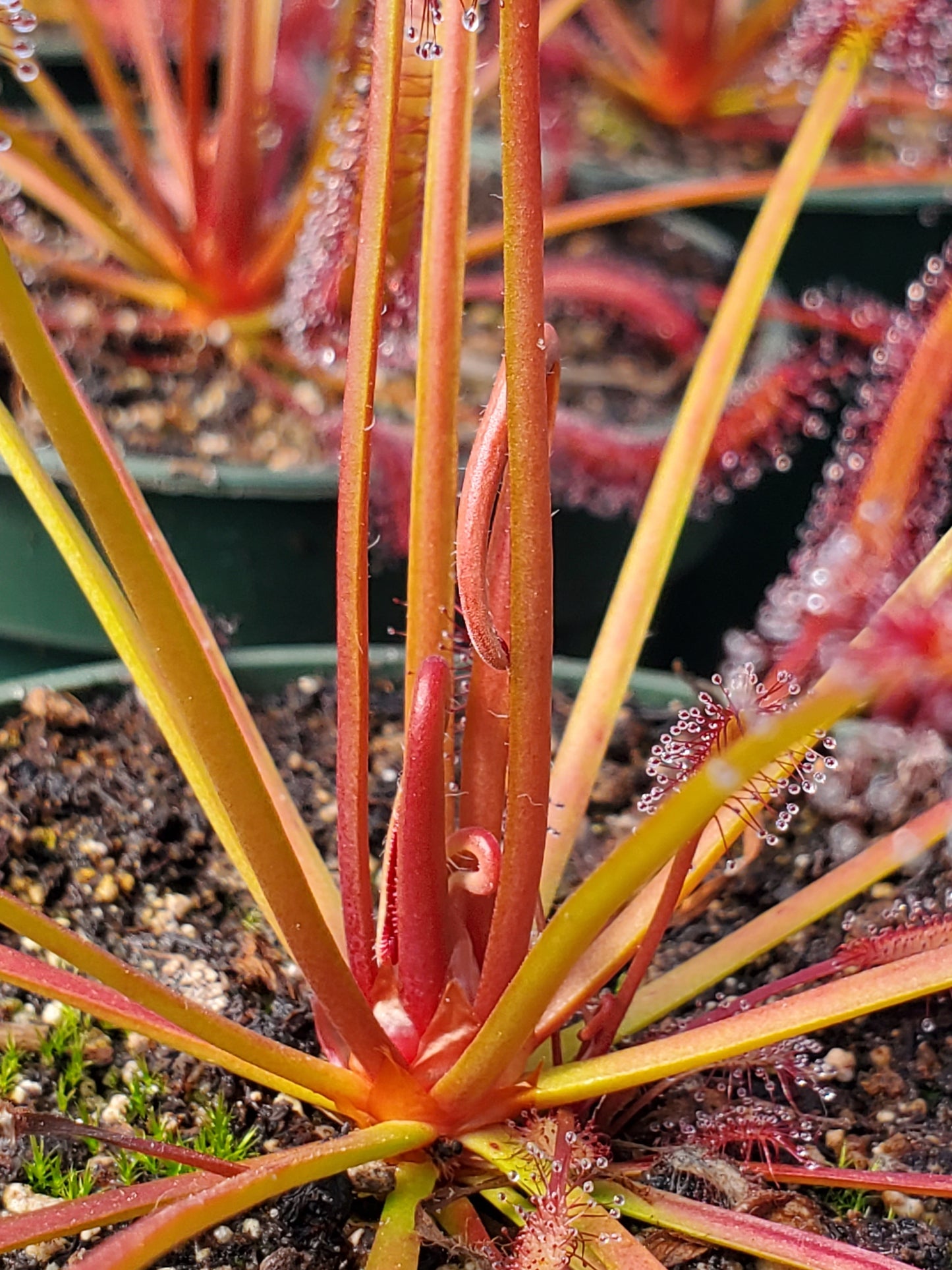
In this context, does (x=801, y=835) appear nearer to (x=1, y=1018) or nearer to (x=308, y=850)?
(x=308, y=850)

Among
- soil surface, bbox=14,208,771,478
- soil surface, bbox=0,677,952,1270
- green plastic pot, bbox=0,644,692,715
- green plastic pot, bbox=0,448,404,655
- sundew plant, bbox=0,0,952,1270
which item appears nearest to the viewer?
sundew plant, bbox=0,0,952,1270

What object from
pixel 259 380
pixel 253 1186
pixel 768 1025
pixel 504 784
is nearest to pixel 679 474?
pixel 504 784

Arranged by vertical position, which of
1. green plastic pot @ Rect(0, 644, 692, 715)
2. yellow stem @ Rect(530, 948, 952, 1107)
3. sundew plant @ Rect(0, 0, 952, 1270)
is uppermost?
green plastic pot @ Rect(0, 644, 692, 715)

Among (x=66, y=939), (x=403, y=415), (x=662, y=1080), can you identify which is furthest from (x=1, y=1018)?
(x=403, y=415)

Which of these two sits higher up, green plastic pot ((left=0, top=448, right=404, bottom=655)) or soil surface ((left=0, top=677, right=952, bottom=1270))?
green plastic pot ((left=0, top=448, right=404, bottom=655))

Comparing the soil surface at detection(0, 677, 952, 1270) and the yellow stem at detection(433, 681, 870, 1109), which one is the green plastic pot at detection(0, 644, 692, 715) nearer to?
the soil surface at detection(0, 677, 952, 1270)

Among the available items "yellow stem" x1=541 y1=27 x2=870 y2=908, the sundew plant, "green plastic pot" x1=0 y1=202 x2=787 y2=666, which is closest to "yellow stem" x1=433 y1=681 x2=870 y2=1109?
the sundew plant

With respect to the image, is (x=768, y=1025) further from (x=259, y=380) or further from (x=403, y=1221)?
(x=259, y=380)
